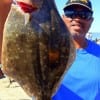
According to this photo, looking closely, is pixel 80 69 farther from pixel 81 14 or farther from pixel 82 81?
pixel 81 14

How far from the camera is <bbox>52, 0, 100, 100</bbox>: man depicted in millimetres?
4160

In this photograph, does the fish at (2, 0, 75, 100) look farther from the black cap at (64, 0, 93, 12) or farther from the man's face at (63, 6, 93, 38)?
the black cap at (64, 0, 93, 12)

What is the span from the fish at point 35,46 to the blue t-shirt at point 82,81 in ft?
5.69

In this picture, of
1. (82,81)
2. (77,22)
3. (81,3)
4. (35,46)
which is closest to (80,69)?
(82,81)

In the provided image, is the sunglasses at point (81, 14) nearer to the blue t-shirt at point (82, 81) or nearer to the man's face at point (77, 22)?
the man's face at point (77, 22)

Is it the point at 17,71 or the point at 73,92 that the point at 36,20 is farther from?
the point at 73,92

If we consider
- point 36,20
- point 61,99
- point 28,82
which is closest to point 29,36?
point 36,20

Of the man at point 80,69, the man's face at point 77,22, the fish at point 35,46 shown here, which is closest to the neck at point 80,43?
the man at point 80,69

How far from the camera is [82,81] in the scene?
4.23 m

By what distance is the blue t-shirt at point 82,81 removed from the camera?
4148 millimetres

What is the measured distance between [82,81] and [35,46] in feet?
6.54

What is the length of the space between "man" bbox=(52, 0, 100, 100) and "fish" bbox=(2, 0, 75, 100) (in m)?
1.76

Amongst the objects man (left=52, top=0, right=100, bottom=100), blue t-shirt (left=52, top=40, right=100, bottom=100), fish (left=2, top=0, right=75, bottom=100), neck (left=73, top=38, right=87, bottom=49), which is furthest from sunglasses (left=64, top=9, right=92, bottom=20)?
fish (left=2, top=0, right=75, bottom=100)

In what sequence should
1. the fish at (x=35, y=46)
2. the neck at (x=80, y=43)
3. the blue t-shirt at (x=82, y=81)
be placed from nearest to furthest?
the fish at (x=35, y=46) < the blue t-shirt at (x=82, y=81) < the neck at (x=80, y=43)
